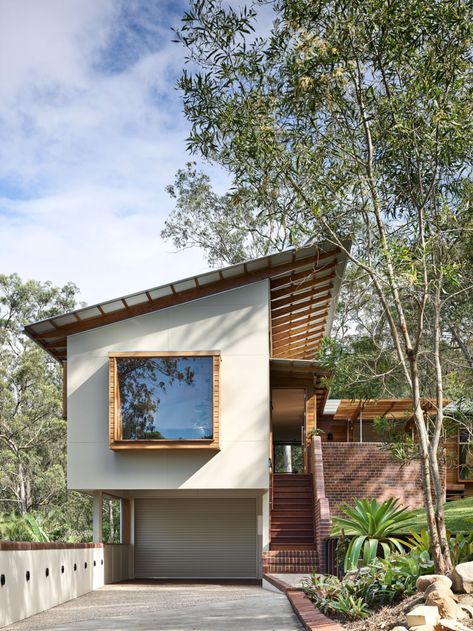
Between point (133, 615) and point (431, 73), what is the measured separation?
7796mm

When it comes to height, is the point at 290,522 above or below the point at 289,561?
above

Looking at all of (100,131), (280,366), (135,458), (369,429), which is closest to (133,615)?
(135,458)

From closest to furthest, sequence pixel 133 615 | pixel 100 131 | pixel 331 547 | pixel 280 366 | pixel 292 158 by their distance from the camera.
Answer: pixel 133 615
pixel 292 158
pixel 331 547
pixel 280 366
pixel 100 131

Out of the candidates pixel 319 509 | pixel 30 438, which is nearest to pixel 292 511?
pixel 319 509

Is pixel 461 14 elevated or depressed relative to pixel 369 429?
elevated

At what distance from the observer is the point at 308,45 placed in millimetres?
10797

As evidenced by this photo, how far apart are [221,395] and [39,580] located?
7071 mm

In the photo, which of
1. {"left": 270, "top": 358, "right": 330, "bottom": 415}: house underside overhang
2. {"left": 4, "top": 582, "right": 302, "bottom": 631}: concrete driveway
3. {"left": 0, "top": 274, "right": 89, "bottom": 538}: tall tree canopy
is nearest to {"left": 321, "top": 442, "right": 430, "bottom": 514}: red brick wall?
{"left": 270, "top": 358, "right": 330, "bottom": 415}: house underside overhang

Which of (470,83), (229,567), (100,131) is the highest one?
(100,131)

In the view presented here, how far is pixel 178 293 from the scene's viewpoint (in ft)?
61.8

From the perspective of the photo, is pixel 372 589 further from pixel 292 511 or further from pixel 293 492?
pixel 293 492

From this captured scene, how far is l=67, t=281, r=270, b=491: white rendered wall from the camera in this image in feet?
60.4

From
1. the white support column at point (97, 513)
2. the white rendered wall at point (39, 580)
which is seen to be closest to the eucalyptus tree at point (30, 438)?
the white support column at point (97, 513)

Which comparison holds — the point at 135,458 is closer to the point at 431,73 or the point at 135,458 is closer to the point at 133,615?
the point at 133,615
